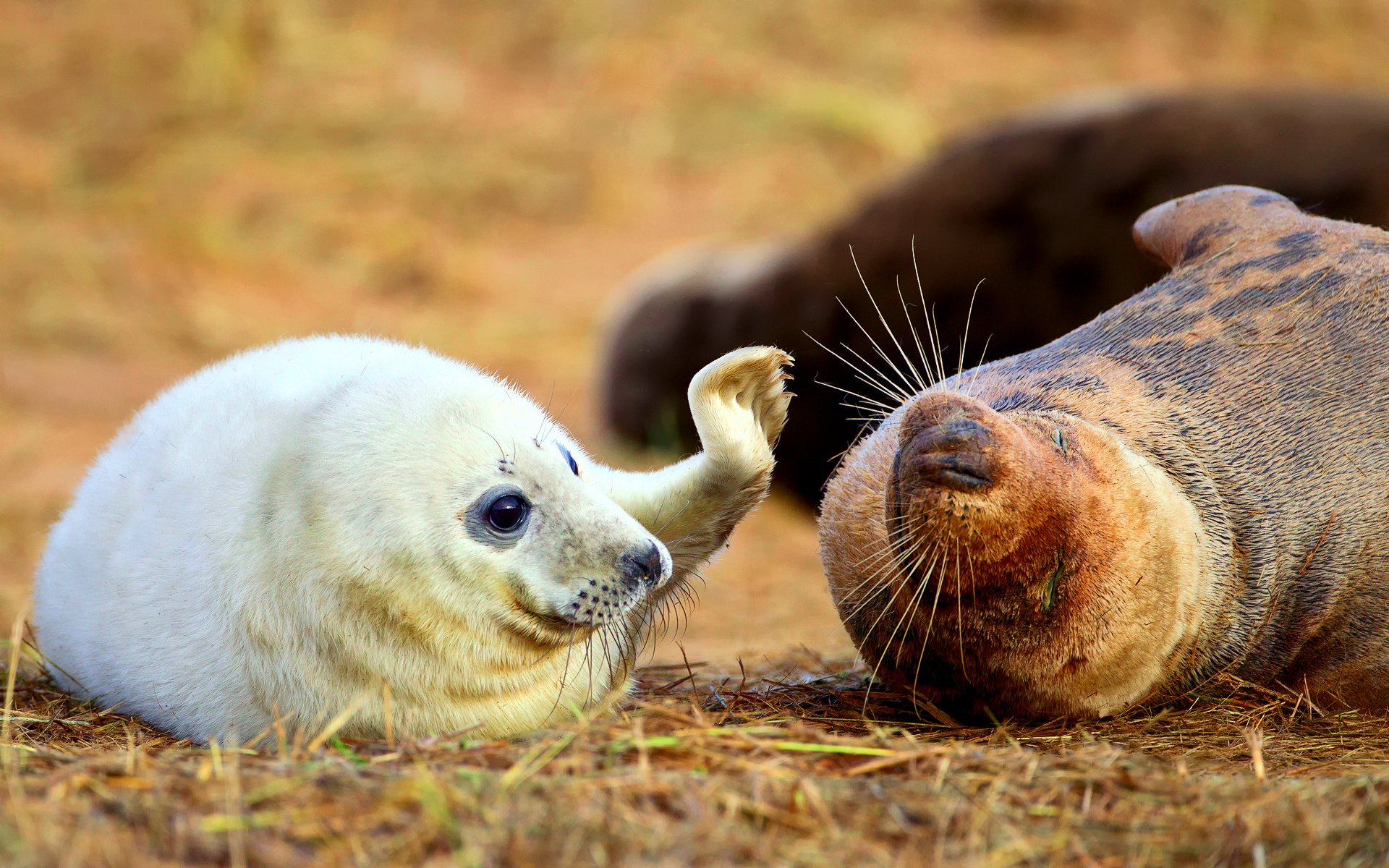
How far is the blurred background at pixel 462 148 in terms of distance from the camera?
29.5 ft

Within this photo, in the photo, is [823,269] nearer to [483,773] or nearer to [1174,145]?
[1174,145]

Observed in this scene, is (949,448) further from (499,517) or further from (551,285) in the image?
(551,285)

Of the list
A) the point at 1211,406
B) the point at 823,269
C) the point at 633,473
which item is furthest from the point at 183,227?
the point at 1211,406

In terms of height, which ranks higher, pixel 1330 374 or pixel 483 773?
pixel 1330 374

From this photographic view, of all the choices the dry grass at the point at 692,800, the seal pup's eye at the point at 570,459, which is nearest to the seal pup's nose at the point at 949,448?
the dry grass at the point at 692,800

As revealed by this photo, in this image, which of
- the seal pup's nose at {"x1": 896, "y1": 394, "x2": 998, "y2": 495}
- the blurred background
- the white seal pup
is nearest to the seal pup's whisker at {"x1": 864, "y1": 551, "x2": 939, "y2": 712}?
the seal pup's nose at {"x1": 896, "y1": 394, "x2": 998, "y2": 495}

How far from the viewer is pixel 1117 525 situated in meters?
2.96

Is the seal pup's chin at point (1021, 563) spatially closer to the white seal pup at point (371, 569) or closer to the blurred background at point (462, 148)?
the white seal pup at point (371, 569)

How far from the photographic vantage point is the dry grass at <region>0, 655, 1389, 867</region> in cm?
212

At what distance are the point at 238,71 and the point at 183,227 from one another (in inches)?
84.7

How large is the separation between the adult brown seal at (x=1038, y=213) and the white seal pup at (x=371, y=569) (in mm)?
3011

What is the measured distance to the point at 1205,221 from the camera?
397 centimetres

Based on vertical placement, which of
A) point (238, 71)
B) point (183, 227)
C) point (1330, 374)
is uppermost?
point (238, 71)

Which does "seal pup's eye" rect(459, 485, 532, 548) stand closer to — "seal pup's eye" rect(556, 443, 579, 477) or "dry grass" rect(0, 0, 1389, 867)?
"seal pup's eye" rect(556, 443, 579, 477)
